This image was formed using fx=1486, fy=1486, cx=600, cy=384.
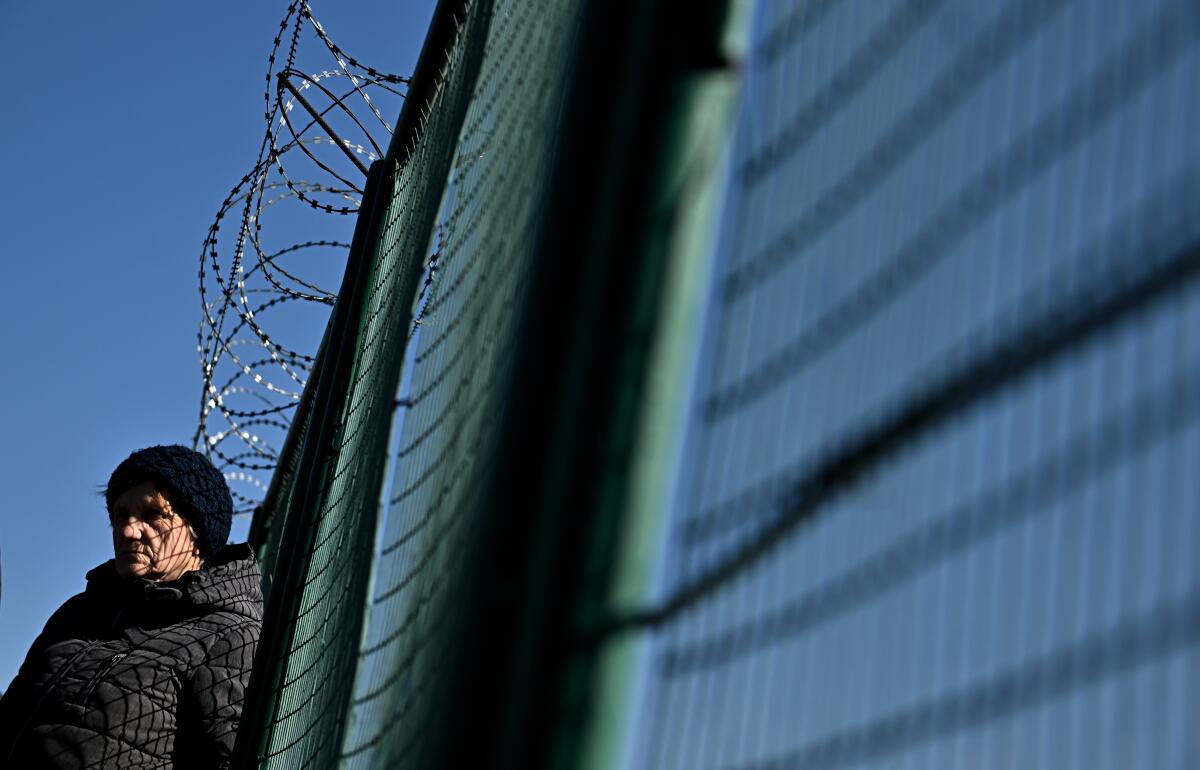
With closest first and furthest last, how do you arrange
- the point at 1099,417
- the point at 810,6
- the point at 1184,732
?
the point at 1184,732 → the point at 1099,417 → the point at 810,6

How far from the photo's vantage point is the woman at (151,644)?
291 centimetres

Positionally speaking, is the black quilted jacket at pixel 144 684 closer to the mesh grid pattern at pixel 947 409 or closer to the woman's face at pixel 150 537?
the woman's face at pixel 150 537

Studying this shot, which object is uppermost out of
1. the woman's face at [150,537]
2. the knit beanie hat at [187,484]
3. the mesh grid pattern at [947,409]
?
the knit beanie hat at [187,484]

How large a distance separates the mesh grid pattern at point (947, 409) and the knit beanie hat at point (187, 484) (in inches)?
103

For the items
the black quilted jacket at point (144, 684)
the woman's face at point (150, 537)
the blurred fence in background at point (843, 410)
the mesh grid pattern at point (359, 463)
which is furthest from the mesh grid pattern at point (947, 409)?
the woman's face at point (150, 537)

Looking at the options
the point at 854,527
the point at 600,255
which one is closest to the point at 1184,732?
the point at 854,527

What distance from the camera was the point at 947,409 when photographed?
32.3 inches

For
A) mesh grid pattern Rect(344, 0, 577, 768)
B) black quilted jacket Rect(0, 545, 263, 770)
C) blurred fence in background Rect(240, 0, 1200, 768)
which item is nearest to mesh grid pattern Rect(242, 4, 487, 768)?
mesh grid pattern Rect(344, 0, 577, 768)

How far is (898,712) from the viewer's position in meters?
→ 0.77

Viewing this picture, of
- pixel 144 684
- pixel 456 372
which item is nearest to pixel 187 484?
pixel 144 684

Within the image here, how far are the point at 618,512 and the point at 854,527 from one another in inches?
7.1

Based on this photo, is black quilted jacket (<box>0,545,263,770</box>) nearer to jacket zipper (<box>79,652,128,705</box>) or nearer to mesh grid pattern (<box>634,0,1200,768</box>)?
jacket zipper (<box>79,652,128,705</box>)

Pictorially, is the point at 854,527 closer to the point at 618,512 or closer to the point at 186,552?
the point at 618,512

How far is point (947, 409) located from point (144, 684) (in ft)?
8.11
